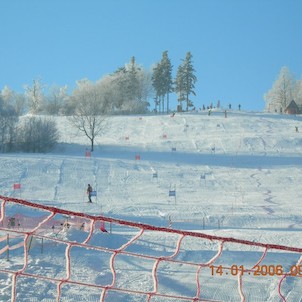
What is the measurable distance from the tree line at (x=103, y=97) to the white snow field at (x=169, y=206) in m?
3.06

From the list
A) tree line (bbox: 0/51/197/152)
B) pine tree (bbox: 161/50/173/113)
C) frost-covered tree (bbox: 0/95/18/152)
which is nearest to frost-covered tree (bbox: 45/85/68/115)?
tree line (bbox: 0/51/197/152)

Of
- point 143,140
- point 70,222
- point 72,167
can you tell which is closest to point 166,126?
point 143,140

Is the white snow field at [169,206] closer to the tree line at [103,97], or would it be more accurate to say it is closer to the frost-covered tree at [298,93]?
the tree line at [103,97]

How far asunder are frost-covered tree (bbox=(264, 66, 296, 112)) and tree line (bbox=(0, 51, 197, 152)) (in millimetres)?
18697

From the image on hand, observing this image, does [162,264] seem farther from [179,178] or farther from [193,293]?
[179,178]

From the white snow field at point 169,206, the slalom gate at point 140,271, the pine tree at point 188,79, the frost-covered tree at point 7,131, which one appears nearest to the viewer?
the slalom gate at point 140,271

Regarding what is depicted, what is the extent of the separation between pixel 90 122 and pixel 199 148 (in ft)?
39.2

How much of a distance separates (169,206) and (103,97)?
52500 millimetres

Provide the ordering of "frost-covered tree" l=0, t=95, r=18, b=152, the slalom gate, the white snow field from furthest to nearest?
1. "frost-covered tree" l=0, t=95, r=18, b=152
2. the white snow field
3. the slalom gate

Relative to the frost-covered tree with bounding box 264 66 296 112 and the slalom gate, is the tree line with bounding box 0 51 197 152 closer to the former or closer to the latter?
the frost-covered tree with bounding box 264 66 296 112

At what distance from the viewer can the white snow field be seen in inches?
403

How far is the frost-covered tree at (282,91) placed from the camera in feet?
281

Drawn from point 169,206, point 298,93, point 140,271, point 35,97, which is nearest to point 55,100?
point 35,97

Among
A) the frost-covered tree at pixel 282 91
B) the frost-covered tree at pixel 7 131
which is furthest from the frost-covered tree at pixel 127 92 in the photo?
the frost-covered tree at pixel 7 131
